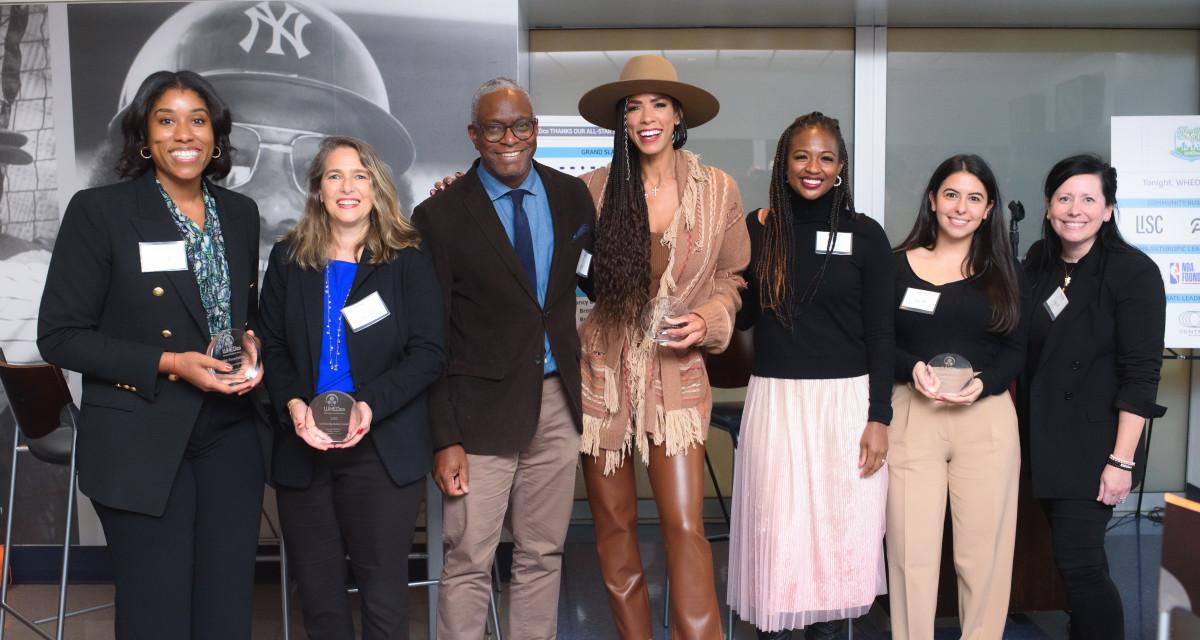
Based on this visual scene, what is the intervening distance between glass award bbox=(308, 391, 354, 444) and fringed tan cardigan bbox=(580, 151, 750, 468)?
72cm

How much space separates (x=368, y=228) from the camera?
234cm

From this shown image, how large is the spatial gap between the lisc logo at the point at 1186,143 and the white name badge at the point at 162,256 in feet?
15.3

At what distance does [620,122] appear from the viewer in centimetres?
260

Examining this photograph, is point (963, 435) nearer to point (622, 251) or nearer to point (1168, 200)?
point (622, 251)

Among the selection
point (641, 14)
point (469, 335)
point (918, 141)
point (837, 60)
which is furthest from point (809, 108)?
point (469, 335)

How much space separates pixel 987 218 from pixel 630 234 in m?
A: 1.13

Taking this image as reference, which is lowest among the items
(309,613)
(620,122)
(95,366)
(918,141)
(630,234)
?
(309,613)

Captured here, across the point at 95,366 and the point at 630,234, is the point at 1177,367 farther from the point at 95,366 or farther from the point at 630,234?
the point at 95,366

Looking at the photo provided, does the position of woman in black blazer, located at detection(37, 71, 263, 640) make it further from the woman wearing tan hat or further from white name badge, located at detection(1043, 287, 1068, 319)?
white name badge, located at detection(1043, 287, 1068, 319)

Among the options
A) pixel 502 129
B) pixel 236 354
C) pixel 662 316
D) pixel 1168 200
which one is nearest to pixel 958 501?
pixel 662 316

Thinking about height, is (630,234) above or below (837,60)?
below

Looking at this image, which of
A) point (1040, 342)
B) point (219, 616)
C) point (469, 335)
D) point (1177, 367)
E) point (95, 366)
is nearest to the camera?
point (95, 366)

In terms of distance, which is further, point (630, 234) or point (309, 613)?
point (630, 234)

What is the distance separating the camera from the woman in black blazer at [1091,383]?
2.62 metres
